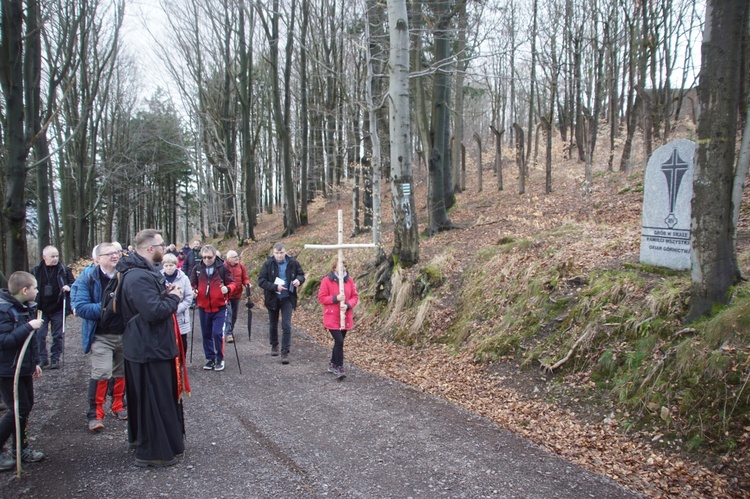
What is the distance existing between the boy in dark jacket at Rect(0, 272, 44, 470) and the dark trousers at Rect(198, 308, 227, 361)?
3.41m

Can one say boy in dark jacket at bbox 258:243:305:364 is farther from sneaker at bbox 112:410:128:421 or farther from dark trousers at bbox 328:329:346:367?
sneaker at bbox 112:410:128:421

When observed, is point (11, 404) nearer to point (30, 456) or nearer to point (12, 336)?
point (30, 456)

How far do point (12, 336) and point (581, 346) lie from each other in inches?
244

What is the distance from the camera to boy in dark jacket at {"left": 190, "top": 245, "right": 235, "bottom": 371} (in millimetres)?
7840

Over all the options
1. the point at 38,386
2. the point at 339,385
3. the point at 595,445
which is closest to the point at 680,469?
the point at 595,445

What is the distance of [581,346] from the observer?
6.07 metres

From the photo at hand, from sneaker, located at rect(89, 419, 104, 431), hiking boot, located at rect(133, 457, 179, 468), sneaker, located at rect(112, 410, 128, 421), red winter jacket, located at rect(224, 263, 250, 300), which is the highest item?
red winter jacket, located at rect(224, 263, 250, 300)

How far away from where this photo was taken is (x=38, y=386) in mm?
6855

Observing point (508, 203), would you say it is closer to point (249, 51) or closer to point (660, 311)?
point (660, 311)

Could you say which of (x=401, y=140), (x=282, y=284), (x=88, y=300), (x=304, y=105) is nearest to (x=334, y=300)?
(x=282, y=284)

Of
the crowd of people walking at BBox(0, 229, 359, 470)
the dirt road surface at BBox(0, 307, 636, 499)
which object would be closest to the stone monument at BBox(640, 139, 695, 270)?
the dirt road surface at BBox(0, 307, 636, 499)

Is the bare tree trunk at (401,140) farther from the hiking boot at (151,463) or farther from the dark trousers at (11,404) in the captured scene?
the dark trousers at (11,404)

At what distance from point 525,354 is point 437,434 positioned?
89.2 inches

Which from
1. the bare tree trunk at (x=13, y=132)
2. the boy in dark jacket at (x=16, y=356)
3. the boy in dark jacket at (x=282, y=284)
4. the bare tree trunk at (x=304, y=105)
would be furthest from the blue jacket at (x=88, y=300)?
the bare tree trunk at (x=304, y=105)
